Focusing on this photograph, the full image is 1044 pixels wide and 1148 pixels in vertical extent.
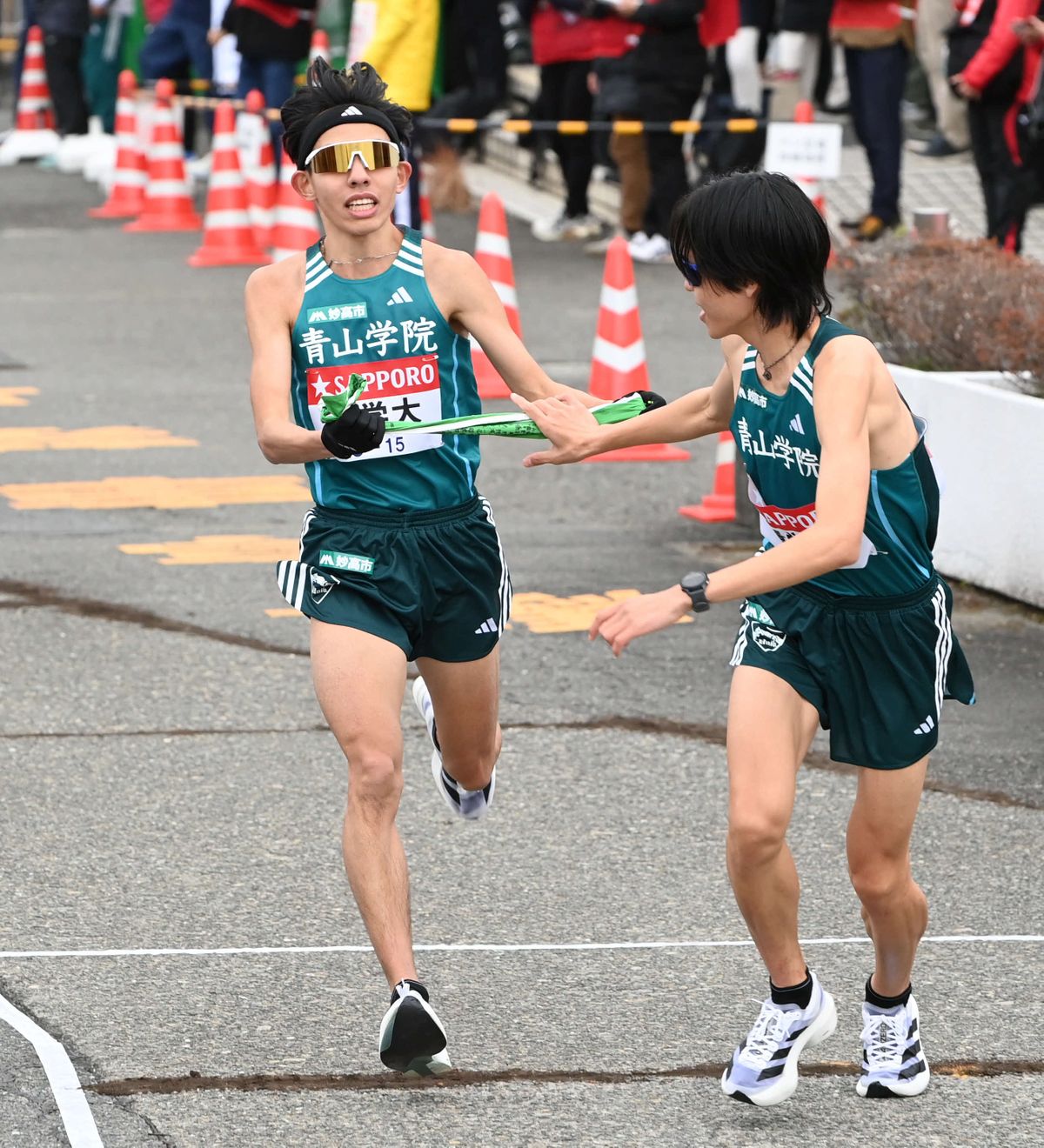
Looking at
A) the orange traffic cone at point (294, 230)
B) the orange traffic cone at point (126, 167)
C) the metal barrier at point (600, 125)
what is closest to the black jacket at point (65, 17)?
the orange traffic cone at point (126, 167)

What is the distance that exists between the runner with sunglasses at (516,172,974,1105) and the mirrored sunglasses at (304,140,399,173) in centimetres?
93

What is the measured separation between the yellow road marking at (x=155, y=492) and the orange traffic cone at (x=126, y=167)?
33.5ft

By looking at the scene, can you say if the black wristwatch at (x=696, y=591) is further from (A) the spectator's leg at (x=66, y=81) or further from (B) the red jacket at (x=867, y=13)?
(A) the spectator's leg at (x=66, y=81)

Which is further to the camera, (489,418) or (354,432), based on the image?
(489,418)

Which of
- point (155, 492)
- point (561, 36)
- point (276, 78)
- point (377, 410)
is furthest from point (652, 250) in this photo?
point (377, 410)

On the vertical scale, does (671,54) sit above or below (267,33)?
above

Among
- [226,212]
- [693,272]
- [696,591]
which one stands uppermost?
[693,272]

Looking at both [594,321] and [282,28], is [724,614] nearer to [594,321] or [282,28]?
[594,321]

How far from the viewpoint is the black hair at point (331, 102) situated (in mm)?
5047

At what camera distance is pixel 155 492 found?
1016 cm

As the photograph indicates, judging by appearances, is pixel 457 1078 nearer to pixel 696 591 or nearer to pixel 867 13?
pixel 696 591

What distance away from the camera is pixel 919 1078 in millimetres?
4430

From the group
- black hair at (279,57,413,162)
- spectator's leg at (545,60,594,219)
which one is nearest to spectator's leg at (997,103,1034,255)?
spectator's leg at (545,60,594,219)

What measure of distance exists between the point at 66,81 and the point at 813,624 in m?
19.6
